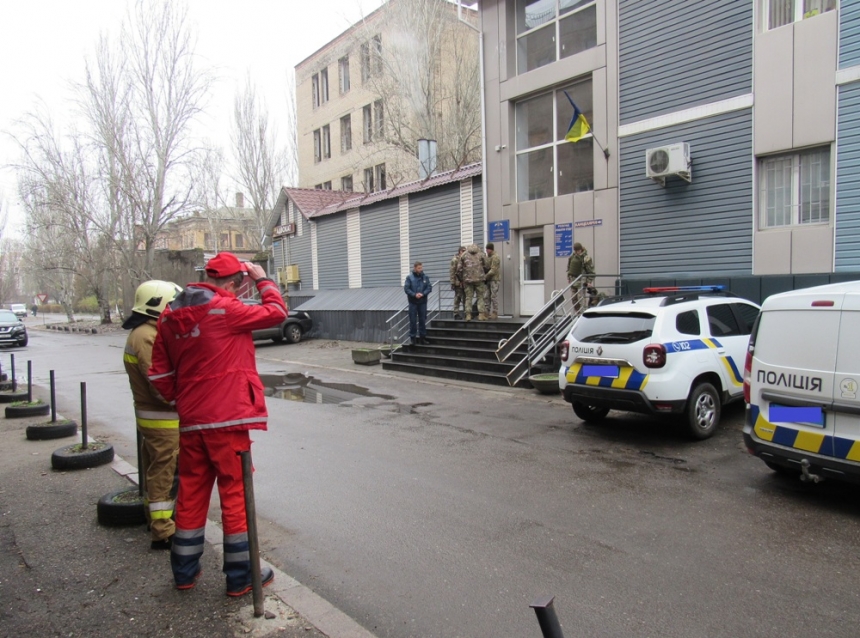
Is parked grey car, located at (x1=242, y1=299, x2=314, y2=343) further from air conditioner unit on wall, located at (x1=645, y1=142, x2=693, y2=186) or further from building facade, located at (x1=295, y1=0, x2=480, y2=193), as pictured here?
air conditioner unit on wall, located at (x1=645, y1=142, x2=693, y2=186)

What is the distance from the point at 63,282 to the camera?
43.8 meters

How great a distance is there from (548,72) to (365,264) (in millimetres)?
9970

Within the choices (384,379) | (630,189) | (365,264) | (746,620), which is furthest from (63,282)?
(746,620)

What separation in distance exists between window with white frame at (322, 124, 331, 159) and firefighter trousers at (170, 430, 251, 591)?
3392cm

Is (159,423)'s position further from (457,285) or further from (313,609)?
(457,285)

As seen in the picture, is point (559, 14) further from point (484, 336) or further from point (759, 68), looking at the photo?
point (484, 336)

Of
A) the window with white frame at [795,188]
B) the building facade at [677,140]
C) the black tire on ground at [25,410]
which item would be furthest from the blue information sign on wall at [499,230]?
the black tire on ground at [25,410]

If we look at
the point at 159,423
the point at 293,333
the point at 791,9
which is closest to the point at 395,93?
the point at 293,333

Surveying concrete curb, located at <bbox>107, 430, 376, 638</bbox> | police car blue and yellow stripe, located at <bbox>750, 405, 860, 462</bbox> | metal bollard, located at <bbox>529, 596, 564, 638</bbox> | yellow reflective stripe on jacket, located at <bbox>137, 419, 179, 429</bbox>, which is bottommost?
concrete curb, located at <bbox>107, 430, 376, 638</bbox>

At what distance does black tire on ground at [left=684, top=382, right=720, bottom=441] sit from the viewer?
22.5 ft

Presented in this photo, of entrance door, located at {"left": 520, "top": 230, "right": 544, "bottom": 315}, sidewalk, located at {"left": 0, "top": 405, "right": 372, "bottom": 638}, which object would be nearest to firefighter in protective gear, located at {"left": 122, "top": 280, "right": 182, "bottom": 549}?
sidewalk, located at {"left": 0, "top": 405, "right": 372, "bottom": 638}

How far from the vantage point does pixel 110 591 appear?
11.5 ft

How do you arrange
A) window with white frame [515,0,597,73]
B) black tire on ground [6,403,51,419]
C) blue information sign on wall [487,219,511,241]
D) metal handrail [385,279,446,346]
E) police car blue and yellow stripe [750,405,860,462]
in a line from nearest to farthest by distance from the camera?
1. police car blue and yellow stripe [750,405,860,462]
2. black tire on ground [6,403,51,419]
3. window with white frame [515,0,597,73]
4. blue information sign on wall [487,219,511,241]
5. metal handrail [385,279,446,346]

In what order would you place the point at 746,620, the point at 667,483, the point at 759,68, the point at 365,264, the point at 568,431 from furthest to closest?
1. the point at 365,264
2. the point at 759,68
3. the point at 568,431
4. the point at 667,483
5. the point at 746,620
